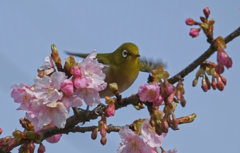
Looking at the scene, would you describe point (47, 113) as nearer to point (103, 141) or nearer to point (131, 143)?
point (103, 141)

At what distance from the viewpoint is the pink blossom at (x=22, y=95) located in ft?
11.1

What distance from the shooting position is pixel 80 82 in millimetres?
3180

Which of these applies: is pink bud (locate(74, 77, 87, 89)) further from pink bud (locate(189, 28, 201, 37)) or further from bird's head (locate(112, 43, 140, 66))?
bird's head (locate(112, 43, 140, 66))

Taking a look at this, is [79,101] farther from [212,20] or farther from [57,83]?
[212,20]

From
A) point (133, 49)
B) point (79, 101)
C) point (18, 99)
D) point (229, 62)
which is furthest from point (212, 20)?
point (133, 49)

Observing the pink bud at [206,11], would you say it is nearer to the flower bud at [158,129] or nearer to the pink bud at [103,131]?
the flower bud at [158,129]

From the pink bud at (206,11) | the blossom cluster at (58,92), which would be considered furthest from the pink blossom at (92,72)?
the pink bud at (206,11)

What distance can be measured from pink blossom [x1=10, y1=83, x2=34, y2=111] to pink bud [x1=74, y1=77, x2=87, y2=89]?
18.0 inches

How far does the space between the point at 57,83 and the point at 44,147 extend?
0.82 metres

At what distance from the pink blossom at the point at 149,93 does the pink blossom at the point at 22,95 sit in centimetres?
108

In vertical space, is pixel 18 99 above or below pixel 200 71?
above

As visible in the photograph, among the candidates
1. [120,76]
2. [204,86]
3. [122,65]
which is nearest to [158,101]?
[204,86]

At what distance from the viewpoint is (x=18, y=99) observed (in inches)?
135

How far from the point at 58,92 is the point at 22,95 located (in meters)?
0.42
